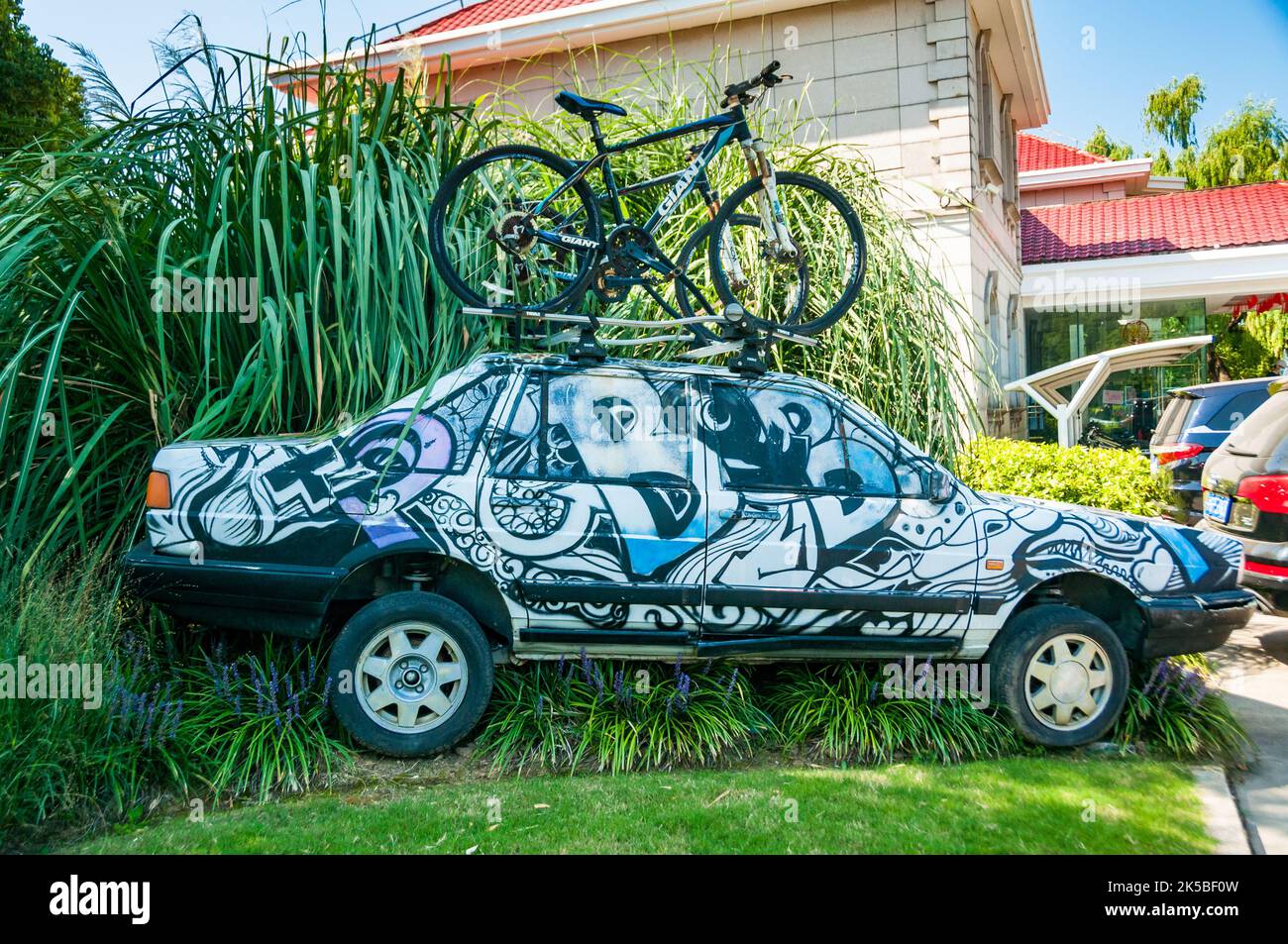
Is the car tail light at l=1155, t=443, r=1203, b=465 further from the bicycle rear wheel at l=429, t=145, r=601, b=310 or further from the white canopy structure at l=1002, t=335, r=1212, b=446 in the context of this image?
the bicycle rear wheel at l=429, t=145, r=601, b=310

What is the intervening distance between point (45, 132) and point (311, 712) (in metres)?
4.07

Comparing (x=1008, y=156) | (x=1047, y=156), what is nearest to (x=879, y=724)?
(x=1008, y=156)

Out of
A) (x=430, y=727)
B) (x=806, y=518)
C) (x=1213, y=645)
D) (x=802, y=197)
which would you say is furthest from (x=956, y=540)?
(x=802, y=197)

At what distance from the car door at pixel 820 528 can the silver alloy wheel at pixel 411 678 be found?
122 centimetres

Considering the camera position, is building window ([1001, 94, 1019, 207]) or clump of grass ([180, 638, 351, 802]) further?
building window ([1001, 94, 1019, 207])

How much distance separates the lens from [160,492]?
14.3ft

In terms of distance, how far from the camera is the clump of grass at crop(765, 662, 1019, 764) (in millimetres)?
4773

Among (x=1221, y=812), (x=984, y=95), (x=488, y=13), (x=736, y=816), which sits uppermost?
(x=488, y=13)

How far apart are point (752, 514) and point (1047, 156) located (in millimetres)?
27076

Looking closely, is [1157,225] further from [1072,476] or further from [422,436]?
[422,436]

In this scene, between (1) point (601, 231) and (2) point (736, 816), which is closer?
(2) point (736, 816)

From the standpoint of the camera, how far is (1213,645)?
16.4 feet

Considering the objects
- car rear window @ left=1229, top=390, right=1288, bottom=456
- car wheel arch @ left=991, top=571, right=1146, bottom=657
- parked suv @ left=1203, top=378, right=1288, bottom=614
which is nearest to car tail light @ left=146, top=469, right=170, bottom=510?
car wheel arch @ left=991, top=571, right=1146, bottom=657

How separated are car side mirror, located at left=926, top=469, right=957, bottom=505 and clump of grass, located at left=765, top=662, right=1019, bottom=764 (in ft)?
3.23
